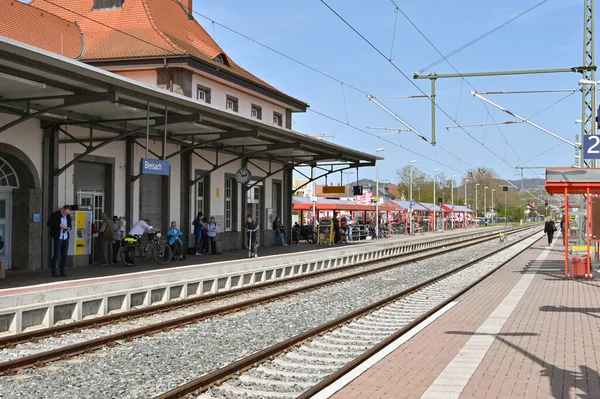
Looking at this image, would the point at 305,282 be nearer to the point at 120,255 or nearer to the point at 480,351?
the point at 120,255

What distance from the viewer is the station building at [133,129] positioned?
49.6 feet

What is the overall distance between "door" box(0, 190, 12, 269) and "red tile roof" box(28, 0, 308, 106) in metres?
10.8

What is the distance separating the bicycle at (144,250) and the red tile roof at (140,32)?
8418 millimetres

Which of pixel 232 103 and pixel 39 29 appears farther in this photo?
pixel 232 103

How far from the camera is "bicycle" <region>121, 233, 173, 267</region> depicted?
63.7 feet

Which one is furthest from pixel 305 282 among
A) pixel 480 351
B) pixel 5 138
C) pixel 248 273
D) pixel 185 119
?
pixel 480 351

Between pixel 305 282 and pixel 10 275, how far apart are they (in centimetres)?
742

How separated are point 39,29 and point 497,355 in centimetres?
2462

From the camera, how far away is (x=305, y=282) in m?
19.2

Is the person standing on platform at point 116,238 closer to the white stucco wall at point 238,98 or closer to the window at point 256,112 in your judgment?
the white stucco wall at point 238,98

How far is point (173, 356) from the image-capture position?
8781 millimetres

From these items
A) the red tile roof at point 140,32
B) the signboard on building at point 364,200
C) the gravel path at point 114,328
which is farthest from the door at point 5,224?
the signboard on building at point 364,200

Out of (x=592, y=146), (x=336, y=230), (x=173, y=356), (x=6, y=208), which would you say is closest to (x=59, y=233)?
(x=6, y=208)

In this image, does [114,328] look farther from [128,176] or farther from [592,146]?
[592,146]
